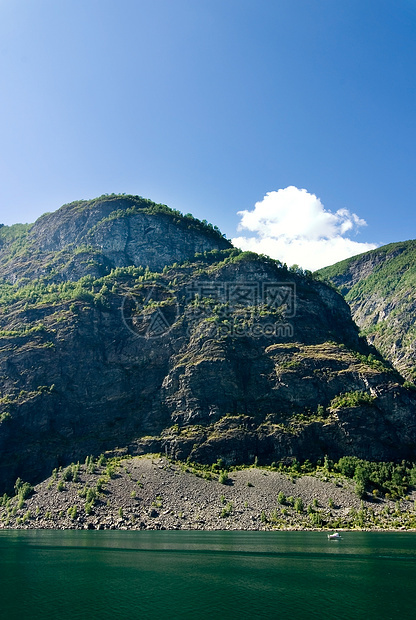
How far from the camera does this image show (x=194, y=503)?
5738 inches

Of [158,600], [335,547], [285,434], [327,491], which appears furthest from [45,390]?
[158,600]

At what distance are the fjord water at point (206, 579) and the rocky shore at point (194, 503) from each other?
29.9 meters

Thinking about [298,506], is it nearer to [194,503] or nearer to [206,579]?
[194,503]

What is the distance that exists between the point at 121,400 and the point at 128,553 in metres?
111

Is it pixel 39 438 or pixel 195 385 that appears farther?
pixel 195 385

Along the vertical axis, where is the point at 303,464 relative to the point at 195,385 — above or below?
below

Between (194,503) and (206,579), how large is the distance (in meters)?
82.5

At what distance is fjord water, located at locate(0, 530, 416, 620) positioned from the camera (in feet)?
168

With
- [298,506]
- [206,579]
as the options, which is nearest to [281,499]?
[298,506]

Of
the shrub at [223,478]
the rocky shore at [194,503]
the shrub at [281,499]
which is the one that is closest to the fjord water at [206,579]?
the rocky shore at [194,503]

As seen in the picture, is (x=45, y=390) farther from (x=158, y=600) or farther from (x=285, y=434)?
(x=158, y=600)

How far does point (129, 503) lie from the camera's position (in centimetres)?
14538

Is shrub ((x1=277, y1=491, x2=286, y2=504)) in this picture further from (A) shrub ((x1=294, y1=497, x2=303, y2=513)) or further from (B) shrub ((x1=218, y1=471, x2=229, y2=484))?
(B) shrub ((x1=218, y1=471, x2=229, y2=484))

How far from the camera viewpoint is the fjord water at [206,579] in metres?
51.3
